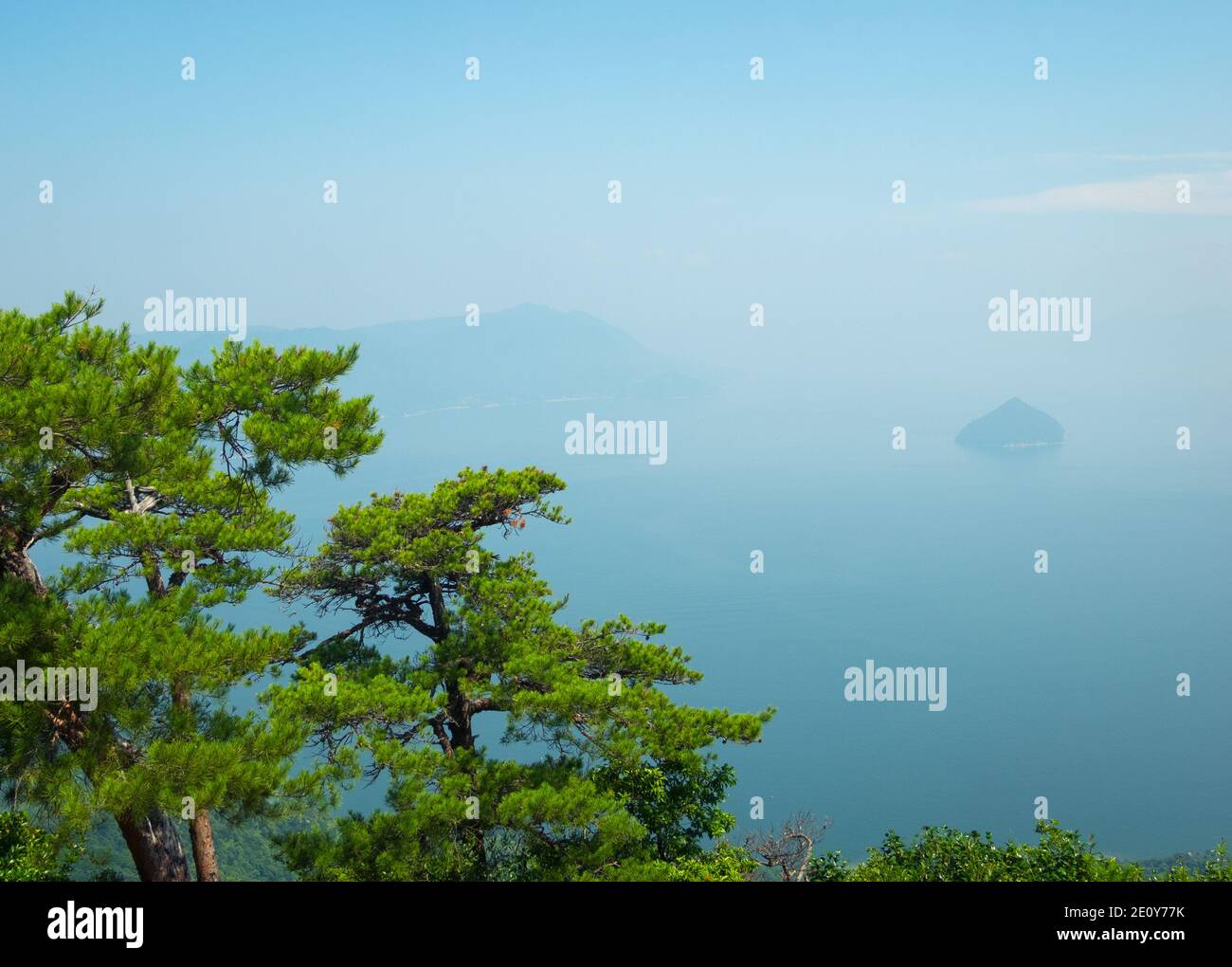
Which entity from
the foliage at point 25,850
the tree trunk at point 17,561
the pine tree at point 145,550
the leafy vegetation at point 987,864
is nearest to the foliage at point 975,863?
the leafy vegetation at point 987,864

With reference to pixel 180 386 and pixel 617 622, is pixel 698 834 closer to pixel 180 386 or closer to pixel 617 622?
pixel 617 622

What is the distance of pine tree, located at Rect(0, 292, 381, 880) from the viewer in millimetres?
6008

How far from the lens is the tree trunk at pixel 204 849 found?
23.8ft

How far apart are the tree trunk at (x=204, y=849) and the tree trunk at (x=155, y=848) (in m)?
0.15

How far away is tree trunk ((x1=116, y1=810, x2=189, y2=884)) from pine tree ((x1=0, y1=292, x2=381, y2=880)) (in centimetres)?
1

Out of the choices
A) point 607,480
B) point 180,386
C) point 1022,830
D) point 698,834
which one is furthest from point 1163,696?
point 607,480

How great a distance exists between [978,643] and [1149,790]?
2580 centimetres

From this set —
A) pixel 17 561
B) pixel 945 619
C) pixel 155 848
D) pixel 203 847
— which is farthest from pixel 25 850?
pixel 945 619

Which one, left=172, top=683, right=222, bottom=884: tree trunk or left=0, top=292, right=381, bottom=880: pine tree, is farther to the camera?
left=172, top=683, right=222, bottom=884: tree trunk

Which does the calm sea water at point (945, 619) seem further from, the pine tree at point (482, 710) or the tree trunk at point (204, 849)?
the tree trunk at point (204, 849)

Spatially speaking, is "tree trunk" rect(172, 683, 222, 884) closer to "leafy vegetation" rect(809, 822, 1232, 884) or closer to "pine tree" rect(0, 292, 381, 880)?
"pine tree" rect(0, 292, 381, 880)

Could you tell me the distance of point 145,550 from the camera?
296 inches

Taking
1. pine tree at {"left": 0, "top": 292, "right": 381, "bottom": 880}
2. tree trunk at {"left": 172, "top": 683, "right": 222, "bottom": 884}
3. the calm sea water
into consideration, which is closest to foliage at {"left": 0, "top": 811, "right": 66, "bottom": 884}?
pine tree at {"left": 0, "top": 292, "right": 381, "bottom": 880}
